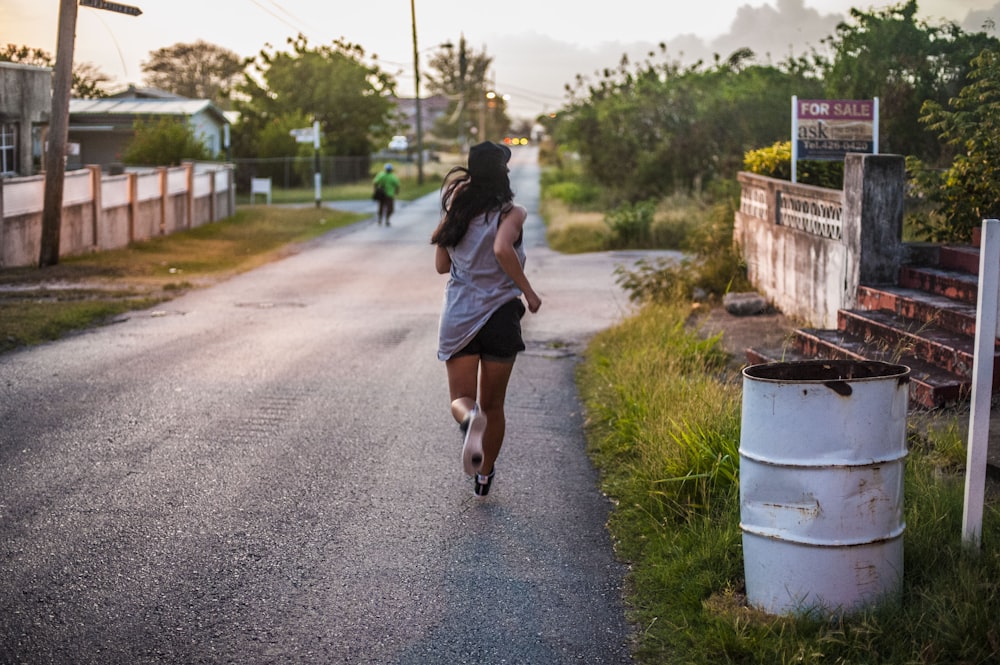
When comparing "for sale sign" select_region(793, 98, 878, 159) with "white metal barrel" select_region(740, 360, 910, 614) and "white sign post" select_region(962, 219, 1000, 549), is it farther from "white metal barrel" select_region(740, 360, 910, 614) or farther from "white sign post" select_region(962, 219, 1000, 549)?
"white metal barrel" select_region(740, 360, 910, 614)

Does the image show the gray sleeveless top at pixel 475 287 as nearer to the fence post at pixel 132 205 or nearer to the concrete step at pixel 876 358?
the concrete step at pixel 876 358

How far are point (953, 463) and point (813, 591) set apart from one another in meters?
2.17

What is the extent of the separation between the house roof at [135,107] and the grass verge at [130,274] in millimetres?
20721

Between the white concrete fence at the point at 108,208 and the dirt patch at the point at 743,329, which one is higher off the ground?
the white concrete fence at the point at 108,208

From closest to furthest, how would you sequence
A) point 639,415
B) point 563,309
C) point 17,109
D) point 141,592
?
point 141,592 < point 639,415 < point 563,309 < point 17,109

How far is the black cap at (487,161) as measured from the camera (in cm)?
611

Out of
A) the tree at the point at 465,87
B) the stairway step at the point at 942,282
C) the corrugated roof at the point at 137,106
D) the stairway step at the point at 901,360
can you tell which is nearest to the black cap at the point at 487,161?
the stairway step at the point at 901,360

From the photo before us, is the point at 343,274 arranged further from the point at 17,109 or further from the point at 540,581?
the point at 540,581

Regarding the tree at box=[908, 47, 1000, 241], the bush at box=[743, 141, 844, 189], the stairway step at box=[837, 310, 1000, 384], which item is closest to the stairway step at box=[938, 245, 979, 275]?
the tree at box=[908, 47, 1000, 241]

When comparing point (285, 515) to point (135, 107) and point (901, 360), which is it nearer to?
point (901, 360)

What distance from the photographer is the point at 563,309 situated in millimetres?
16016

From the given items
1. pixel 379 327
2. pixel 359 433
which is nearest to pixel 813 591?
pixel 359 433

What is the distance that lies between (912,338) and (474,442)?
12.8 feet

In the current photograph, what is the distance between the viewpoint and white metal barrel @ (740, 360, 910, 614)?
434 cm
